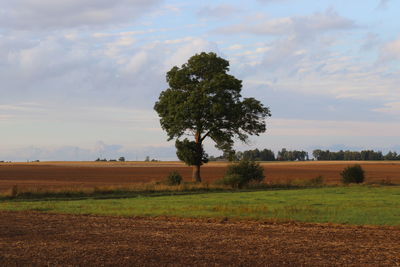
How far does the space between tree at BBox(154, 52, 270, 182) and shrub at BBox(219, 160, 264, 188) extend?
4.37 metres

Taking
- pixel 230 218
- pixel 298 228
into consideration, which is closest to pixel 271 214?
pixel 230 218

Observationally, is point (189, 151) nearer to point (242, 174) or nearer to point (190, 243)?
point (242, 174)

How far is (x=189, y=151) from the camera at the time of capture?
2238 inches

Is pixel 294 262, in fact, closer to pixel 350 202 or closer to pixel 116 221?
pixel 116 221

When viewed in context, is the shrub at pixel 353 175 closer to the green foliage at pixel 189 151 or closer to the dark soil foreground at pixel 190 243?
the green foliage at pixel 189 151

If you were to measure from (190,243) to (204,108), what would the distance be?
37.5m

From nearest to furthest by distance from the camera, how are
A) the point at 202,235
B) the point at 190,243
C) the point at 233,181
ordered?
the point at 190,243
the point at 202,235
the point at 233,181

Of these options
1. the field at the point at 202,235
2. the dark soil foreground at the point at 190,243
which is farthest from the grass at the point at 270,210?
the dark soil foreground at the point at 190,243

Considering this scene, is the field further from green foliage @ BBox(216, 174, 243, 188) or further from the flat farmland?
the flat farmland

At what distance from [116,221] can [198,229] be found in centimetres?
482

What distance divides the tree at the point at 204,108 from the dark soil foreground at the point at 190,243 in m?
30.8

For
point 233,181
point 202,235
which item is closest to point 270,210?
point 202,235

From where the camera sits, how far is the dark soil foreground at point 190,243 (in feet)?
48.4

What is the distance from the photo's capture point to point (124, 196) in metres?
42.9
